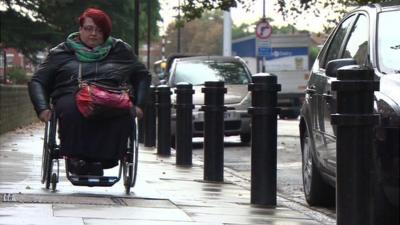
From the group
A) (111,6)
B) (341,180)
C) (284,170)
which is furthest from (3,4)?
(341,180)

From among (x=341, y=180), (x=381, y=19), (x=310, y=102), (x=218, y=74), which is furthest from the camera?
(x=218, y=74)

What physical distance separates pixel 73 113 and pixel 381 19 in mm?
2621

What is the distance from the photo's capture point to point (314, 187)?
25.3 feet

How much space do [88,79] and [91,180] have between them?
33.7 inches

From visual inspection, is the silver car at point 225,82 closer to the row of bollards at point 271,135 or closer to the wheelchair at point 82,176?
the row of bollards at point 271,135

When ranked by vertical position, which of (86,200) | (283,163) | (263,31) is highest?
(263,31)

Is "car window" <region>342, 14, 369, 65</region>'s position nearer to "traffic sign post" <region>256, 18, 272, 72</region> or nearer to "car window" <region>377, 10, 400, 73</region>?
"car window" <region>377, 10, 400, 73</region>

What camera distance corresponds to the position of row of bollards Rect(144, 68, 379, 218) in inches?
184

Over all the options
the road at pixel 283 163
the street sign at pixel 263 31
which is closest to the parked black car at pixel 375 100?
the road at pixel 283 163

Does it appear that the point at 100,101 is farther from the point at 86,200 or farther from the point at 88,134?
the point at 86,200

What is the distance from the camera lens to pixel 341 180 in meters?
4.76

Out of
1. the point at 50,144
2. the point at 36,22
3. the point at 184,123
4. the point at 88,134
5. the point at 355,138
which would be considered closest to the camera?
the point at 355,138

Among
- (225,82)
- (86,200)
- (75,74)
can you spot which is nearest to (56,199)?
(86,200)

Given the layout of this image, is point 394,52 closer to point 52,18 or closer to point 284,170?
point 284,170
